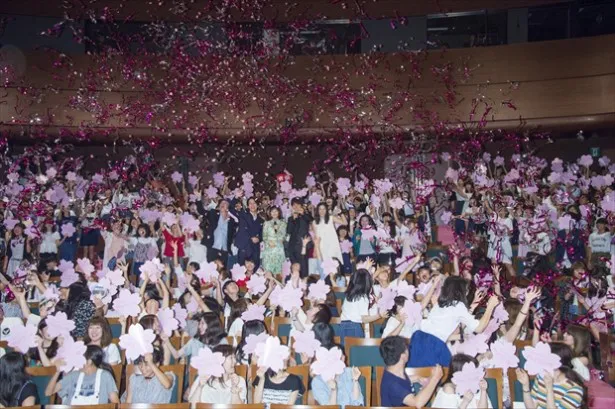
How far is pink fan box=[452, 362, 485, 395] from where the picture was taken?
437 cm

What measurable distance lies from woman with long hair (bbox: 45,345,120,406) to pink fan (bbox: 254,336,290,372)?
110 centimetres

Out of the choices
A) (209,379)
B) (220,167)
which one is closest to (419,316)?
(209,379)

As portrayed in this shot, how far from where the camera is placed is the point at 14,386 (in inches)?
183

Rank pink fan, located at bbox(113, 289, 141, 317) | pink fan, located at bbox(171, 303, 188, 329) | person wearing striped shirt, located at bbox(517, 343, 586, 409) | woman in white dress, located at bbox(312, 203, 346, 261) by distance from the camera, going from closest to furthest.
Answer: person wearing striped shirt, located at bbox(517, 343, 586, 409) → pink fan, located at bbox(113, 289, 141, 317) → pink fan, located at bbox(171, 303, 188, 329) → woman in white dress, located at bbox(312, 203, 346, 261)

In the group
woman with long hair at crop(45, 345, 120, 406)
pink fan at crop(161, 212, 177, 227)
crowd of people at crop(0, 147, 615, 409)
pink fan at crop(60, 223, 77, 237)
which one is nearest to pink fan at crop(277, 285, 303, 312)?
crowd of people at crop(0, 147, 615, 409)

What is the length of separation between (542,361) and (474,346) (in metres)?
0.83

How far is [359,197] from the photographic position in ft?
36.2

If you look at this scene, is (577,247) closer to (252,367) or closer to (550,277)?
(550,277)

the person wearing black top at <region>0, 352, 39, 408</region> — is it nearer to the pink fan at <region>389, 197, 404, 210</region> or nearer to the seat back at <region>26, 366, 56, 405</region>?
the seat back at <region>26, 366, 56, 405</region>

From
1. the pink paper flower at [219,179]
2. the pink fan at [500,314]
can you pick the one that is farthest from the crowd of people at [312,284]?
the pink paper flower at [219,179]

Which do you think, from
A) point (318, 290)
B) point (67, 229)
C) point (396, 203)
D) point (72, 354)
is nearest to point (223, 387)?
point (72, 354)

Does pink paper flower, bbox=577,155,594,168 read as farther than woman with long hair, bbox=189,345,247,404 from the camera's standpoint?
Yes

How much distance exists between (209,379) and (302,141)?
9.52 metres

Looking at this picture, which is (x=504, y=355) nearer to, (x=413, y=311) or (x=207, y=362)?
(x=413, y=311)
